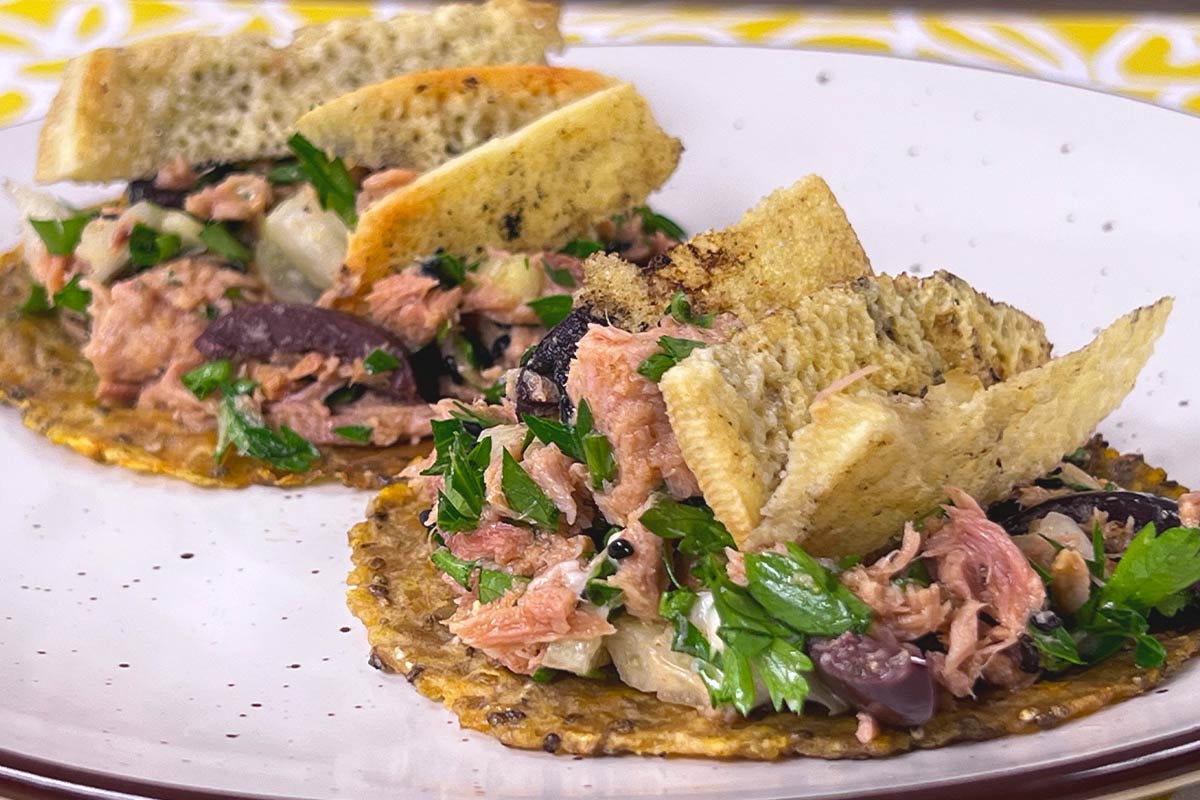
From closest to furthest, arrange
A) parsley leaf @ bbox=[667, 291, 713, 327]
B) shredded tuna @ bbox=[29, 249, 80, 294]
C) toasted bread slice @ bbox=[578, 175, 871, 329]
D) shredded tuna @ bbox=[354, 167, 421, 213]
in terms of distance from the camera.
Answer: parsley leaf @ bbox=[667, 291, 713, 327] < toasted bread slice @ bbox=[578, 175, 871, 329] < shredded tuna @ bbox=[354, 167, 421, 213] < shredded tuna @ bbox=[29, 249, 80, 294]

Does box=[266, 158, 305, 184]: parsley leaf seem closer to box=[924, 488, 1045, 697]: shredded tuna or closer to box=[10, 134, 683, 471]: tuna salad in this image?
box=[10, 134, 683, 471]: tuna salad

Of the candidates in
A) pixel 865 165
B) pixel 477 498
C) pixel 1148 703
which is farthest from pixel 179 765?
pixel 865 165

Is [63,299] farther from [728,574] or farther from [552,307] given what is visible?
[728,574]

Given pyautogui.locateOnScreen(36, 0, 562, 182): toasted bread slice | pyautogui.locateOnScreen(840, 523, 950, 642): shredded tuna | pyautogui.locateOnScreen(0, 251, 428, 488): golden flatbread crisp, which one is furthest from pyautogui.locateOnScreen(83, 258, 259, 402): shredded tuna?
pyautogui.locateOnScreen(840, 523, 950, 642): shredded tuna

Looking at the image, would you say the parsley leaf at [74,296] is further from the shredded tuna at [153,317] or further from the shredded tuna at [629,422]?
the shredded tuna at [629,422]

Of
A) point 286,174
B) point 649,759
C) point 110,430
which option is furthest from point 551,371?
point 286,174


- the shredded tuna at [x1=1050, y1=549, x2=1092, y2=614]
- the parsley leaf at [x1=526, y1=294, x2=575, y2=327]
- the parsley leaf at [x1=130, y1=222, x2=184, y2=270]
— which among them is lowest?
the parsley leaf at [x1=130, y1=222, x2=184, y2=270]

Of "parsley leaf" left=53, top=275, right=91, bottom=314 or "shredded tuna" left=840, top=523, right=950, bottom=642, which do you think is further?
"parsley leaf" left=53, top=275, right=91, bottom=314

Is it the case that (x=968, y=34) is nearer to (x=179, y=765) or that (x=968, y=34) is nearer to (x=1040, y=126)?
(x=1040, y=126)
